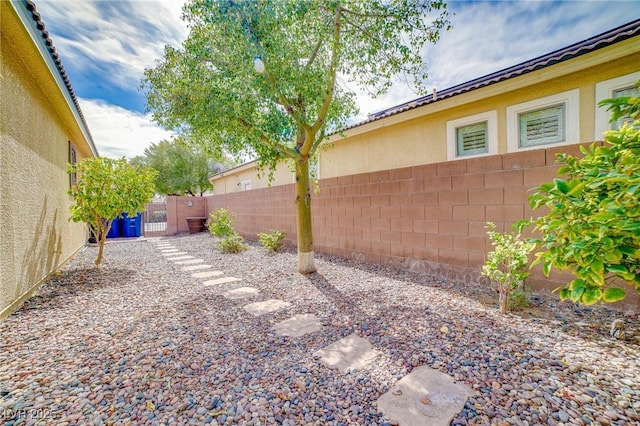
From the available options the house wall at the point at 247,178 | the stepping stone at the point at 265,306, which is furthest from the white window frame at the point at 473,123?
the house wall at the point at 247,178

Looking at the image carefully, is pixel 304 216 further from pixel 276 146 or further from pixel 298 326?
pixel 298 326

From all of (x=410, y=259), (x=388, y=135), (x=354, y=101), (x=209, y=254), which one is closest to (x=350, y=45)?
(x=354, y=101)

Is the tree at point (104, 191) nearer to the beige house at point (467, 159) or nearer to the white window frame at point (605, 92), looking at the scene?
the beige house at point (467, 159)

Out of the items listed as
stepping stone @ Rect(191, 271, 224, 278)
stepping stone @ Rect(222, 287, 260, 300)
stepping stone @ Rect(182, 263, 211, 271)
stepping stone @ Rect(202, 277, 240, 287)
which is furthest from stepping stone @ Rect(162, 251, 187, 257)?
stepping stone @ Rect(222, 287, 260, 300)

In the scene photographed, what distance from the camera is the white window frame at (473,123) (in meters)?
4.87

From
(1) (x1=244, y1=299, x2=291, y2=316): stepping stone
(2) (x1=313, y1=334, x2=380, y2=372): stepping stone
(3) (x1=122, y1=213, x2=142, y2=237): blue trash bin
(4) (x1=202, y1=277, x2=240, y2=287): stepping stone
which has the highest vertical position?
(3) (x1=122, y1=213, x2=142, y2=237): blue trash bin

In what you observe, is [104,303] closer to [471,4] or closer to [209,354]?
[209,354]

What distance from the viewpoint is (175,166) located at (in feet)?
78.2

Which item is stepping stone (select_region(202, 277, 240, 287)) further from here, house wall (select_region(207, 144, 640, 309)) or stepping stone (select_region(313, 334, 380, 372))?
stepping stone (select_region(313, 334, 380, 372))

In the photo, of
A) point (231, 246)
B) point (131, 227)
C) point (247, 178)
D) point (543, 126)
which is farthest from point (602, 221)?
point (131, 227)

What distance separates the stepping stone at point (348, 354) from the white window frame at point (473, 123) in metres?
4.25

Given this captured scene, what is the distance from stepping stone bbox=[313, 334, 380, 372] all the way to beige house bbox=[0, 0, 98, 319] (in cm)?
369

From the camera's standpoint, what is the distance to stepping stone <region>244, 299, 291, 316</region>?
3438mm

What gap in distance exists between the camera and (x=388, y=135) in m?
6.52
